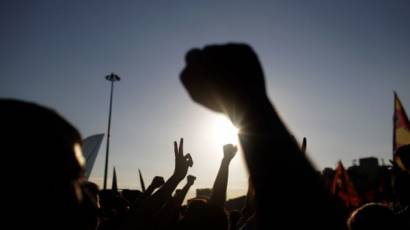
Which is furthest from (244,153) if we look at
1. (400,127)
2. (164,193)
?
(400,127)

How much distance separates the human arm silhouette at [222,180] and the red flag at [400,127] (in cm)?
948

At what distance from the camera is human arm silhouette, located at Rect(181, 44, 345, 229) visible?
98 centimetres

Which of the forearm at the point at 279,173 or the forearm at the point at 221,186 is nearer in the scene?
the forearm at the point at 279,173

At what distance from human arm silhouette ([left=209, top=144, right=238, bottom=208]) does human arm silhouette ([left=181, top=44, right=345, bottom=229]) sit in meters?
3.17

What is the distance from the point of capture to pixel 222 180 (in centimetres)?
436

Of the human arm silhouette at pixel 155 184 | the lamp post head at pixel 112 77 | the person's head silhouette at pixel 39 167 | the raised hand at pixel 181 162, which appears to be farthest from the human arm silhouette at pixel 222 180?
the lamp post head at pixel 112 77

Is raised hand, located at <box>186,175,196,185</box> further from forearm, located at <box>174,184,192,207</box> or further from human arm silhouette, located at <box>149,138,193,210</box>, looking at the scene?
human arm silhouette, located at <box>149,138,193,210</box>

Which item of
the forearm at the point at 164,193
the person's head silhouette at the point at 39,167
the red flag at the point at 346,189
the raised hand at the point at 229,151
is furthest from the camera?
the red flag at the point at 346,189

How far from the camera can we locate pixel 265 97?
112 centimetres

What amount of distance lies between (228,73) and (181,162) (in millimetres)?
3491

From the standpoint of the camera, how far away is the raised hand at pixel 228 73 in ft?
3.56

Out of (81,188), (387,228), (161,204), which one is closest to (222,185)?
(161,204)

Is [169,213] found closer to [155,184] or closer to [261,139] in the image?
[155,184]

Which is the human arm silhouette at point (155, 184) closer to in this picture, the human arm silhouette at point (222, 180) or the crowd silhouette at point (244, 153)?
the human arm silhouette at point (222, 180)
